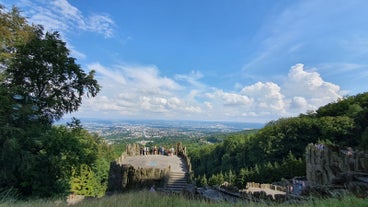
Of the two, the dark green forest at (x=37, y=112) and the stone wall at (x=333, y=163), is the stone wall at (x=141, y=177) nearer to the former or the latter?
the dark green forest at (x=37, y=112)

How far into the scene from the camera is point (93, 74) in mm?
16500

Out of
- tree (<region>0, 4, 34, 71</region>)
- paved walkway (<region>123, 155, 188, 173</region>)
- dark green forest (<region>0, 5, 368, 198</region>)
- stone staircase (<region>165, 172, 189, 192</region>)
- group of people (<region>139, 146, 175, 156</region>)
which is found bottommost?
stone staircase (<region>165, 172, 189, 192</region>)

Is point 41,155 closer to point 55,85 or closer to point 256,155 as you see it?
point 55,85

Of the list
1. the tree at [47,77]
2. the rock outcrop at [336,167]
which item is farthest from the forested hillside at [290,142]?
the tree at [47,77]

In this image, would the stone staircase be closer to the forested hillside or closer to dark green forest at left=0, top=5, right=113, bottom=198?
dark green forest at left=0, top=5, right=113, bottom=198

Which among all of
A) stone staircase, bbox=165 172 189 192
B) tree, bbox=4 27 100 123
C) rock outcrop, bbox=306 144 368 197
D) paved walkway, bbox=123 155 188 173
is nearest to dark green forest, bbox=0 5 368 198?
tree, bbox=4 27 100 123

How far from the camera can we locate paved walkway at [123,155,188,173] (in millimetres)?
20000

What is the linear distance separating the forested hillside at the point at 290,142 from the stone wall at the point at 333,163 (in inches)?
380

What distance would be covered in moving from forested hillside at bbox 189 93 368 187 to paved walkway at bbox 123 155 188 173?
20383 mm

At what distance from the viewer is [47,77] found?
14797mm

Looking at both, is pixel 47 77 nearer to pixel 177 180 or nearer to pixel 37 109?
pixel 37 109

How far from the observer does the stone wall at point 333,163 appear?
13.5 m

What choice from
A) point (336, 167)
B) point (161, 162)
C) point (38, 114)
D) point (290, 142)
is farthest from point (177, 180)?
point (290, 142)

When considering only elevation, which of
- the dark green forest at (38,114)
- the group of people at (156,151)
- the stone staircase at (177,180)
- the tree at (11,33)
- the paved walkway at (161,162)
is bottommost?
the stone staircase at (177,180)
